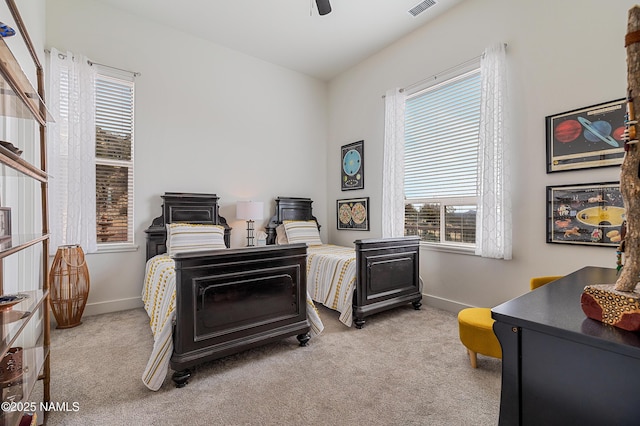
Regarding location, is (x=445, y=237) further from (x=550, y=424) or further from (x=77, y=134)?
(x=77, y=134)

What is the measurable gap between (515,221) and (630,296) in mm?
2430

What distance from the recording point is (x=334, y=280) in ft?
10.5

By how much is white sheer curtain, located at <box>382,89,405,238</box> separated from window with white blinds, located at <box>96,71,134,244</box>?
3213mm

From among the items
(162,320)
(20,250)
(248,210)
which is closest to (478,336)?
(162,320)

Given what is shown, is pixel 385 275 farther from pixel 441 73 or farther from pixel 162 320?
pixel 441 73

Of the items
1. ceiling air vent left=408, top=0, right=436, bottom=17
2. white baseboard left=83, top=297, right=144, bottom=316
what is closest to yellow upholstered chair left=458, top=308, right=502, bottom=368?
ceiling air vent left=408, top=0, right=436, bottom=17

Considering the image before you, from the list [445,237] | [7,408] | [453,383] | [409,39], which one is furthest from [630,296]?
[409,39]

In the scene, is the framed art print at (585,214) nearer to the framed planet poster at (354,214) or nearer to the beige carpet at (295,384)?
the beige carpet at (295,384)

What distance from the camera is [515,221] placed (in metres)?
2.85

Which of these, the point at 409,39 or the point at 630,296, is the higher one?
the point at 409,39

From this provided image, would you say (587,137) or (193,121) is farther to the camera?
(193,121)

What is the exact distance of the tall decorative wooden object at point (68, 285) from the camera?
284cm

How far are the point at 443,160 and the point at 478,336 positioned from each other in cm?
214

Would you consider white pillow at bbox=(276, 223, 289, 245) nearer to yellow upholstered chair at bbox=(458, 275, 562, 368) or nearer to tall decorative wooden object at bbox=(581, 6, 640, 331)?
yellow upholstered chair at bbox=(458, 275, 562, 368)
